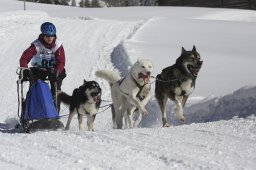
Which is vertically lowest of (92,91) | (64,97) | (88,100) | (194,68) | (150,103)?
(150,103)

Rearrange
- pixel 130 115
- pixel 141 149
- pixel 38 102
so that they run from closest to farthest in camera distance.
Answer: pixel 141 149, pixel 38 102, pixel 130 115

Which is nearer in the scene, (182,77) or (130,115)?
(182,77)

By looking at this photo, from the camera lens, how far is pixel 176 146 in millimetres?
5000

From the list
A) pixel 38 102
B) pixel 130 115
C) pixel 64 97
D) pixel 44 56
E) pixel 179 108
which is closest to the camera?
pixel 38 102

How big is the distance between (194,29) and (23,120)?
1259cm

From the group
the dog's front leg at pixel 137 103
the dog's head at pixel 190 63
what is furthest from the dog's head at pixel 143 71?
the dog's head at pixel 190 63

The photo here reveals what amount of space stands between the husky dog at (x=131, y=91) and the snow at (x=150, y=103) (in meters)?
A: 0.70

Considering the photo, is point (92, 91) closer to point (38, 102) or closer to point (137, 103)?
point (137, 103)

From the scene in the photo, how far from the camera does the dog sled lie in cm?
686

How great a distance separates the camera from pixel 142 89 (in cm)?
744

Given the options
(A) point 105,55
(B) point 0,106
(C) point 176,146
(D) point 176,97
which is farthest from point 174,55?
(C) point 176,146

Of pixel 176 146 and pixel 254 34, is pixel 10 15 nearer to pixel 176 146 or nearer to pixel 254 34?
pixel 254 34

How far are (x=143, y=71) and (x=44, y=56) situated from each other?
1.53m

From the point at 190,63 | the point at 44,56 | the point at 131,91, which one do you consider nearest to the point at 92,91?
the point at 131,91
